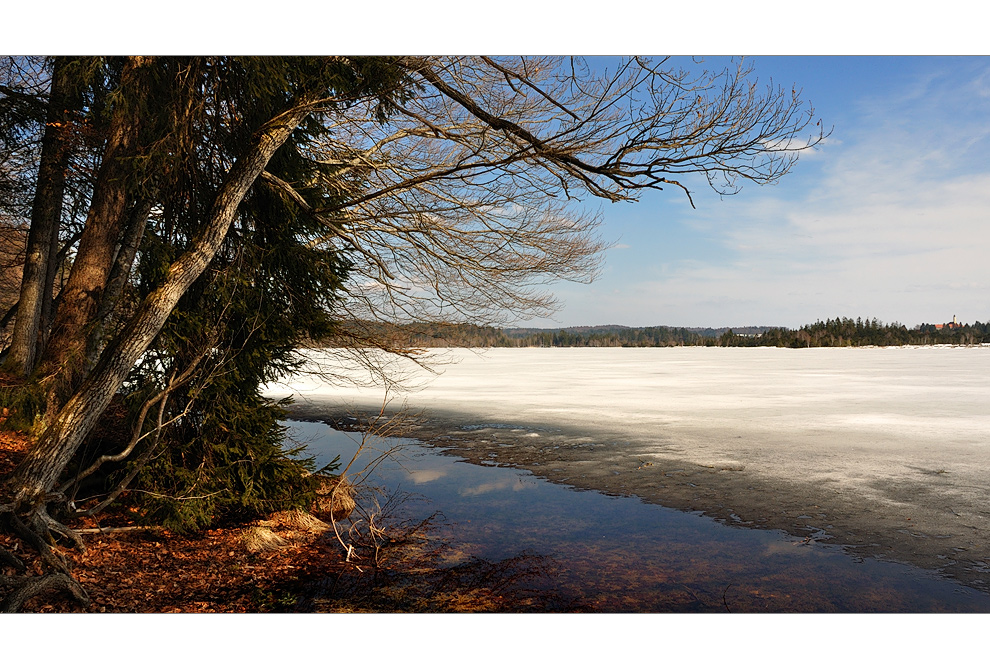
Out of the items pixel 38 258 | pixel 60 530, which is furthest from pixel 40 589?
pixel 38 258

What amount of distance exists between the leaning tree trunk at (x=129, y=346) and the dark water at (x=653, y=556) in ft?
10.3

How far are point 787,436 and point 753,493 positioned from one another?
403 cm

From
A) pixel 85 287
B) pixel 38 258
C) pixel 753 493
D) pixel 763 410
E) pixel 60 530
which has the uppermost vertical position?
pixel 38 258

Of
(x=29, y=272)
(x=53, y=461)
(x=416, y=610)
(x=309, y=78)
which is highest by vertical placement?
(x=309, y=78)

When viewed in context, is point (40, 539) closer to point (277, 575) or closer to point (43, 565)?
point (43, 565)

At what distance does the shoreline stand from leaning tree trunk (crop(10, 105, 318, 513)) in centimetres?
238

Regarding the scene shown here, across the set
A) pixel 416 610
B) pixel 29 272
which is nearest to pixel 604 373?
pixel 29 272

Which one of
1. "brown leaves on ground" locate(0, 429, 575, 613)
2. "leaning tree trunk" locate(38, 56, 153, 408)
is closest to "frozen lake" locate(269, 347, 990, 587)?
"brown leaves on ground" locate(0, 429, 575, 613)

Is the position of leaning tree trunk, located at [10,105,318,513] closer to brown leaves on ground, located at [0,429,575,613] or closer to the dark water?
brown leaves on ground, located at [0,429,575,613]

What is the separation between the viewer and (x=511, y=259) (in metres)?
8.45

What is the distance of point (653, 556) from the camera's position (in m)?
5.52

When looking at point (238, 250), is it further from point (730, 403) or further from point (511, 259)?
point (730, 403)

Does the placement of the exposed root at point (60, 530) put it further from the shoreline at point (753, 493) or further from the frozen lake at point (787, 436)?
the frozen lake at point (787, 436)
